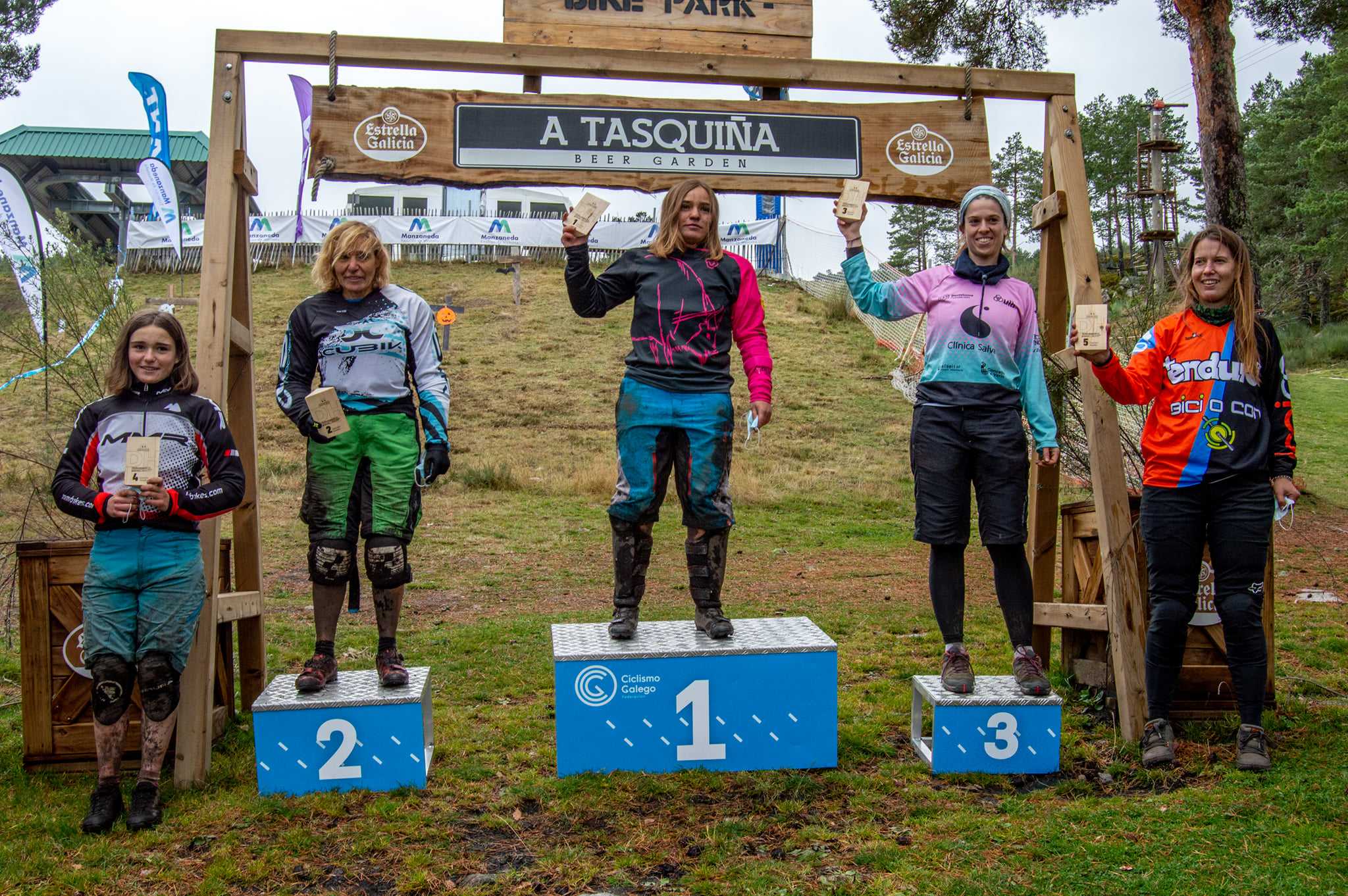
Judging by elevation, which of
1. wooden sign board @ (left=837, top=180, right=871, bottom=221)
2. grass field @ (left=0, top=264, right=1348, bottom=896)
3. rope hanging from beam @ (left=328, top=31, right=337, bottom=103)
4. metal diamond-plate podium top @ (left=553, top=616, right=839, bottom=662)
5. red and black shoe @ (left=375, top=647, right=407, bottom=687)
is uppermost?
rope hanging from beam @ (left=328, top=31, right=337, bottom=103)

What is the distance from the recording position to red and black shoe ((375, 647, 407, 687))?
153 inches

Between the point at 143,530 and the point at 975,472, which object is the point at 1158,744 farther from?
the point at 143,530

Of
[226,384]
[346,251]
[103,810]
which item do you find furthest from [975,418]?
[103,810]

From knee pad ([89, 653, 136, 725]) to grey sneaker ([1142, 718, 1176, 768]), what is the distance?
3.67m

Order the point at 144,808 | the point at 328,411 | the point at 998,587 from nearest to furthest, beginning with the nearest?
the point at 144,808 → the point at 328,411 → the point at 998,587

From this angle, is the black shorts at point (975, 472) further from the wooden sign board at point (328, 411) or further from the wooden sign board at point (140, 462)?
the wooden sign board at point (140, 462)

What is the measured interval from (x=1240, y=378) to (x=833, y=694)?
6.34ft

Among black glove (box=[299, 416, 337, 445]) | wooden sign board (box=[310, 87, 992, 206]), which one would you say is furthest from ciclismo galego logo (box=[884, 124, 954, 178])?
A: black glove (box=[299, 416, 337, 445])

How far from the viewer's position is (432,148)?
4.58m

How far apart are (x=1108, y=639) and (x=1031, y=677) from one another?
0.82 meters

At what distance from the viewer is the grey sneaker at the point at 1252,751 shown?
3.75 meters

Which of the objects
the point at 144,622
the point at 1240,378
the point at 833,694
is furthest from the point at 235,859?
the point at 1240,378

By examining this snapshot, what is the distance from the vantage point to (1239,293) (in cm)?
397

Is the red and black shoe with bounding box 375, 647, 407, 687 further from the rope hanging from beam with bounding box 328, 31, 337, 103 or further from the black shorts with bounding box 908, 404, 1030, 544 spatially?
the rope hanging from beam with bounding box 328, 31, 337, 103
